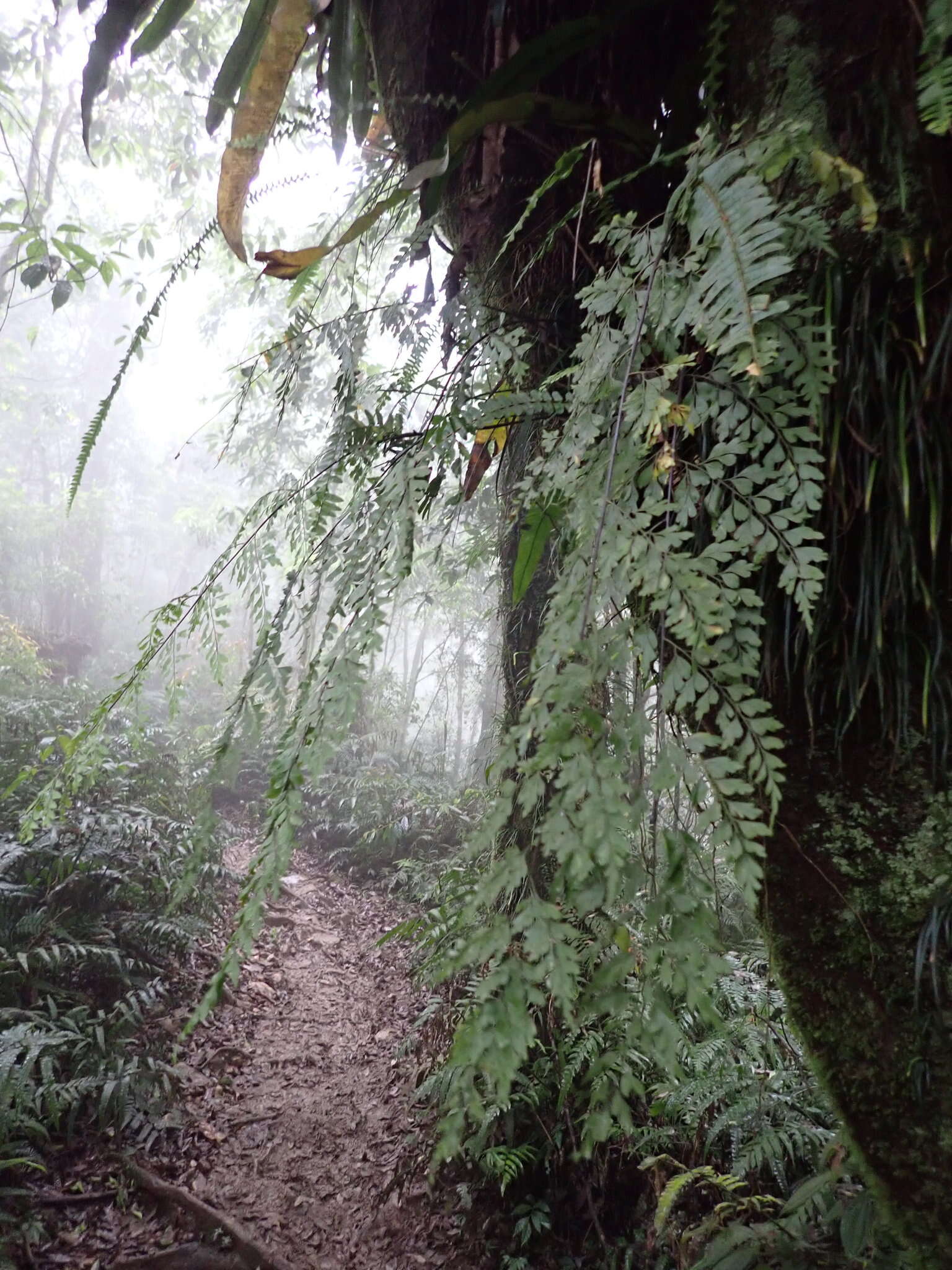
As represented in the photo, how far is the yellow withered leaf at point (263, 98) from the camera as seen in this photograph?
145 cm

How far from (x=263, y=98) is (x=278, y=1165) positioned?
142 inches

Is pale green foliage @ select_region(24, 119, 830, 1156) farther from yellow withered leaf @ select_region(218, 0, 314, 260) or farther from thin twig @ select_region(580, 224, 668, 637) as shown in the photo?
yellow withered leaf @ select_region(218, 0, 314, 260)

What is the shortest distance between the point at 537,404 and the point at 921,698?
0.68m

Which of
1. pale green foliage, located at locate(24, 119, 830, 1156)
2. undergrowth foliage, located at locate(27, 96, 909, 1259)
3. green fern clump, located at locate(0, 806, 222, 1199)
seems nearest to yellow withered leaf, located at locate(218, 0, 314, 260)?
undergrowth foliage, located at locate(27, 96, 909, 1259)

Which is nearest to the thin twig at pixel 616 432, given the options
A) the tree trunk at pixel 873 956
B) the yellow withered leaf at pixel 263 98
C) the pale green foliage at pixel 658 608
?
the pale green foliage at pixel 658 608

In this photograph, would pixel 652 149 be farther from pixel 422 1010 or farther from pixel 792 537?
pixel 422 1010

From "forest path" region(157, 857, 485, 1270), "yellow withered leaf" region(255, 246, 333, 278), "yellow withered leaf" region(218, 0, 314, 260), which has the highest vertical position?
"yellow withered leaf" region(218, 0, 314, 260)

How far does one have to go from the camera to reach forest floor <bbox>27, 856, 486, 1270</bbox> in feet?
7.90

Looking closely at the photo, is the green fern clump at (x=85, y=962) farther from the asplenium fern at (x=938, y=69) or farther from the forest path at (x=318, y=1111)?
the asplenium fern at (x=938, y=69)

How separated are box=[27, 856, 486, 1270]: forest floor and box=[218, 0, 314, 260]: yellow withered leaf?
126 inches

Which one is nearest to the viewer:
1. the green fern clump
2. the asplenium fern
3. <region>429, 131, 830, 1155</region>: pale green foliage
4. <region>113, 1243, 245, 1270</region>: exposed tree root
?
<region>429, 131, 830, 1155</region>: pale green foliage

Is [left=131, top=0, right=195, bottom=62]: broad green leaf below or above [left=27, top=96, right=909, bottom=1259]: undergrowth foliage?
above

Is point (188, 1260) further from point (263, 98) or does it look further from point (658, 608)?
point (263, 98)

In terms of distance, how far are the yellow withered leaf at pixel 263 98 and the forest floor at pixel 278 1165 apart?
320cm
